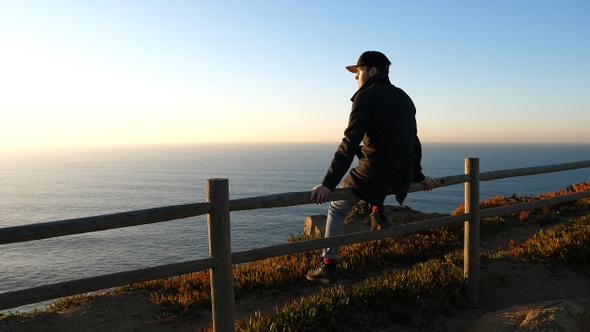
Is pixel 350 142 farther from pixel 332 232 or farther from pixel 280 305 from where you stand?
pixel 280 305

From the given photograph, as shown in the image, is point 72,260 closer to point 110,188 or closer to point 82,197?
point 82,197

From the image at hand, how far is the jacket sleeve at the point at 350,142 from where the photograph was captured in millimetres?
4172

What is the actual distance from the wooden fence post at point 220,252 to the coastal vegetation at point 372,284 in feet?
2.12

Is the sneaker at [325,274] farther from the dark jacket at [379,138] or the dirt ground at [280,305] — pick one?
the dark jacket at [379,138]

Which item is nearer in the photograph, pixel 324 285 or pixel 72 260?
pixel 324 285

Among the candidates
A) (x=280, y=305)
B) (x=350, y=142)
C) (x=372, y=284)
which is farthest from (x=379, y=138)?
(x=280, y=305)

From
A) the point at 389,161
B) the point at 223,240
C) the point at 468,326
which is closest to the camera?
the point at 223,240

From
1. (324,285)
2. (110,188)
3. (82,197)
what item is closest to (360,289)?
(324,285)

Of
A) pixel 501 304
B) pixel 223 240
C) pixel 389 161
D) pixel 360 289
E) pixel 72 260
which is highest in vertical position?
pixel 389 161

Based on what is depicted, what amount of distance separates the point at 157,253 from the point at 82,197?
62.5m

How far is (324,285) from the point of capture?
618 centimetres

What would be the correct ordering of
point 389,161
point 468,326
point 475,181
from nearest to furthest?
point 389,161, point 468,326, point 475,181

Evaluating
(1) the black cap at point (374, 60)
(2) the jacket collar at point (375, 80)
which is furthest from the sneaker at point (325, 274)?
(1) the black cap at point (374, 60)

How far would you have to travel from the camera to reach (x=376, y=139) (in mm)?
4496
